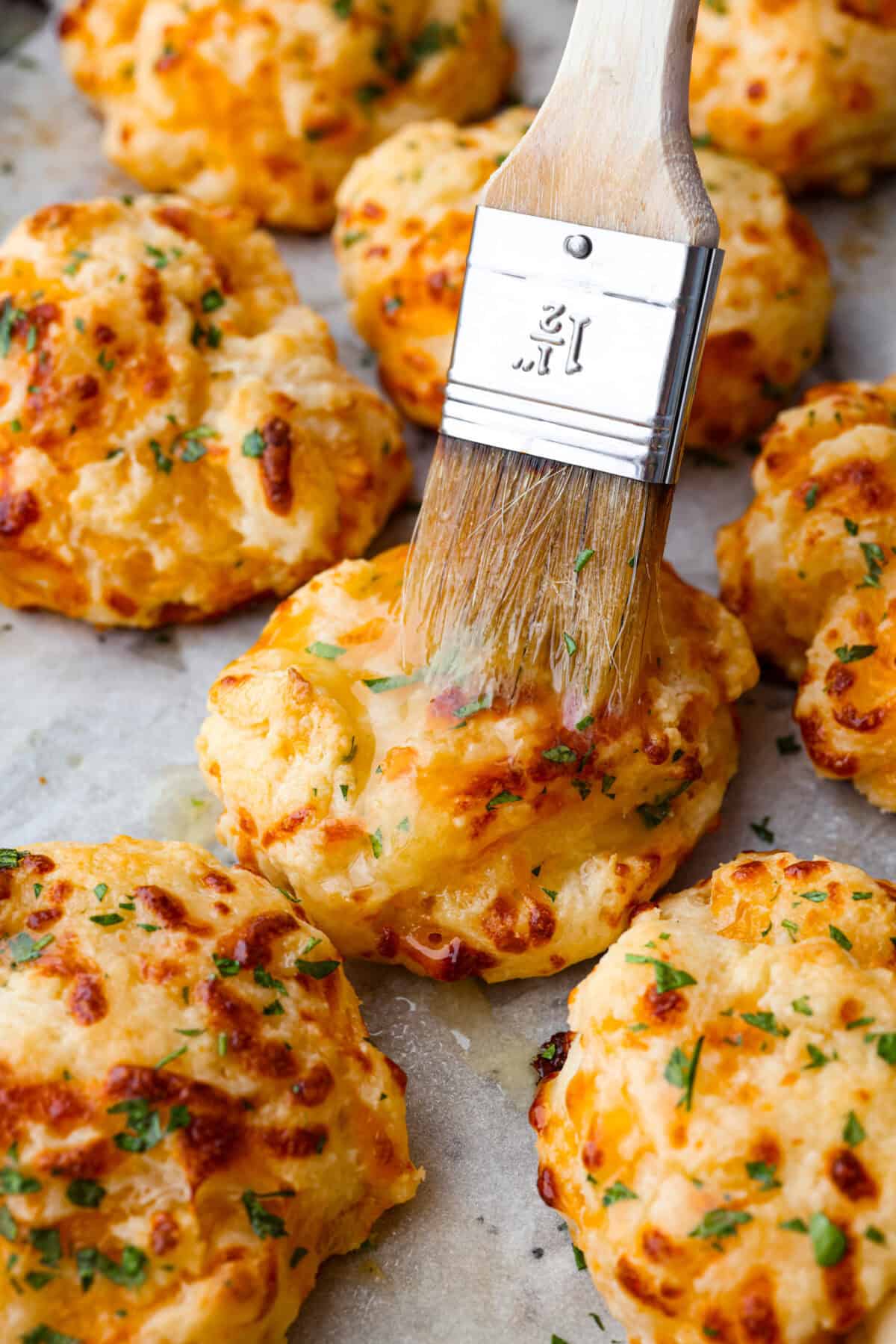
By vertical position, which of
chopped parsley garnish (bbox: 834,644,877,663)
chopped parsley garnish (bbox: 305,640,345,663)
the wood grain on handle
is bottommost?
chopped parsley garnish (bbox: 305,640,345,663)

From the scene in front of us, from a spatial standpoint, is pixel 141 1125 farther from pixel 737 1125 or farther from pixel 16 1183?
pixel 737 1125

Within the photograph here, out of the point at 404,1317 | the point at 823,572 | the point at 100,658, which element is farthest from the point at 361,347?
the point at 404,1317

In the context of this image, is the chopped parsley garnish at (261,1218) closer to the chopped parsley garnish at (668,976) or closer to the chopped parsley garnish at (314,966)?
the chopped parsley garnish at (314,966)

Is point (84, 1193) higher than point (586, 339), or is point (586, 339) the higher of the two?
point (586, 339)

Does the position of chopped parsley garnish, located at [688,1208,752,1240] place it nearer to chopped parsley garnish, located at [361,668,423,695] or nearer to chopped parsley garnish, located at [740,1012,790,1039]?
chopped parsley garnish, located at [740,1012,790,1039]

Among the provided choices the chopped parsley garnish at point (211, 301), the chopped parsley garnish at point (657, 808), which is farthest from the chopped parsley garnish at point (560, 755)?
the chopped parsley garnish at point (211, 301)

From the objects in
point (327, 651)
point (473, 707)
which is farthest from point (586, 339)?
point (327, 651)

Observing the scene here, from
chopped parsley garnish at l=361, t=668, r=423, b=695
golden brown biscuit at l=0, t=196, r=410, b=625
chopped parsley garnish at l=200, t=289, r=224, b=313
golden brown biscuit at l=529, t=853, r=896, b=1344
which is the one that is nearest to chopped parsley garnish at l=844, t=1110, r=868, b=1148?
golden brown biscuit at l=529, t=853, r=896, b=1344
